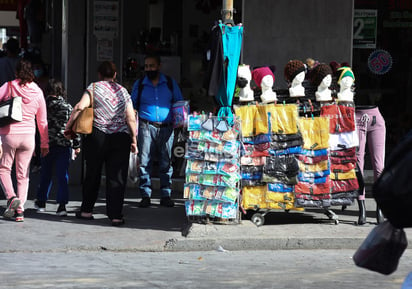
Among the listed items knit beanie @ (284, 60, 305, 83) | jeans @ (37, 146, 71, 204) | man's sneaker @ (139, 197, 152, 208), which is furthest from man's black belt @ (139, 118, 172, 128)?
knit beanie @ (284, 60, 305, 83)

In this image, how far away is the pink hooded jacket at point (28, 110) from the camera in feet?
31.2

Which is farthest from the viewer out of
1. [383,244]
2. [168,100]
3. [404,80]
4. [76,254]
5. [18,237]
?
[404,80]

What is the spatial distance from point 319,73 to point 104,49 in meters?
4.34

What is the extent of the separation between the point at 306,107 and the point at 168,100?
2.10 meters

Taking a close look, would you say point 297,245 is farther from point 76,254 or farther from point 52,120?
point 52,120

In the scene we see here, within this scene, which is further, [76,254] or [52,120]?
[52,120]

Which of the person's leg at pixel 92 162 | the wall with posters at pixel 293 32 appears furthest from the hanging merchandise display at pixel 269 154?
the wall with posters at pixel 293 32

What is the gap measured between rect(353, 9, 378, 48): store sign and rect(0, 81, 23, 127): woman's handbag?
17.0 ft

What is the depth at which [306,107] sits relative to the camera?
9.45 meters

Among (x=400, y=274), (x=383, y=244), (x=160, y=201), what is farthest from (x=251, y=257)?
(x=383, y=244)

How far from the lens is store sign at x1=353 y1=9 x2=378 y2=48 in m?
12.0

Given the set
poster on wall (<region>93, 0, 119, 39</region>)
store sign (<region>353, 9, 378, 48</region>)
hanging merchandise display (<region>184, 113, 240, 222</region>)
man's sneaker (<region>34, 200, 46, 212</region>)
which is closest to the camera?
hanging merchandise display (<region>184, 113, 240, 222</region>)

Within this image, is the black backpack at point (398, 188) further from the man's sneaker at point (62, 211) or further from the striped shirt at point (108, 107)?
the man's sneaker at point (62, 211)

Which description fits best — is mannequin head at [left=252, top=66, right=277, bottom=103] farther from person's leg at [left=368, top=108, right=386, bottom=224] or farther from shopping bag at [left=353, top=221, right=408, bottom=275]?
shopping bag at [left=353, top=221, right=408, bottom=275]
